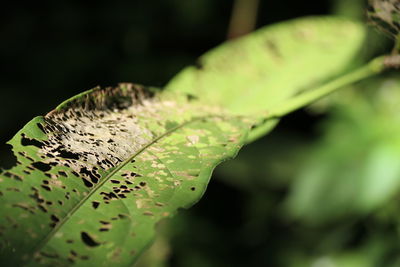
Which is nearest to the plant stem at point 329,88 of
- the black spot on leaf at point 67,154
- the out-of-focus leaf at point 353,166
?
the black spot on leaf at point 67,154

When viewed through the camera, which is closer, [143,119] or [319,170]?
[143,119]

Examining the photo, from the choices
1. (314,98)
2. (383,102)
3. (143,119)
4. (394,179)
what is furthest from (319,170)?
(143,119)

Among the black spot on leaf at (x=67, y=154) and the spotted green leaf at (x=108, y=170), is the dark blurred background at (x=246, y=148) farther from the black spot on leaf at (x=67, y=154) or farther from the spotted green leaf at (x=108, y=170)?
the black spot on leaf at (x=67, y=154)

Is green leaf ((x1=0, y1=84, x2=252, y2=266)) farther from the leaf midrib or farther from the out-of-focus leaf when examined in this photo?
the out-of-focus leaf

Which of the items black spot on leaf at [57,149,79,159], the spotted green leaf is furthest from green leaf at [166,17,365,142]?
A: black spot on leaf at [57,149,79,159]

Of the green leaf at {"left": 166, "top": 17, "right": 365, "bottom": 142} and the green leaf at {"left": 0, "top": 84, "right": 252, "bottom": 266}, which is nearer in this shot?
the green leaf at {"left": 0, "top": 84, "right": 252, "bottom": 266}

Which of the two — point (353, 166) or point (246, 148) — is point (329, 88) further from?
point (246, 148)

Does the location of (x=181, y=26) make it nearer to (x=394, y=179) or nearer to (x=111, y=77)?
(x=111, y=77)
